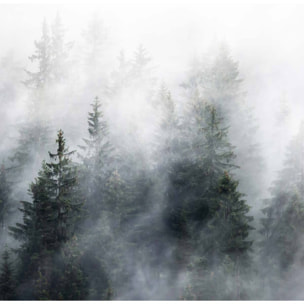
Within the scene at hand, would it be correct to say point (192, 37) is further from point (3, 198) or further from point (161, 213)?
point (3, 198)

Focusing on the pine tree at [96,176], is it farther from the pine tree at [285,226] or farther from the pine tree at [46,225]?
the pine tree at [285,226]

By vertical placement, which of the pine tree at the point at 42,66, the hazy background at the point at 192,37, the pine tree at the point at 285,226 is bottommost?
the pine tree at the point at 285,226

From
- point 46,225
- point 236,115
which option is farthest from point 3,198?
point 236,115

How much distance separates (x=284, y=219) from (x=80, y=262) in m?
17.3

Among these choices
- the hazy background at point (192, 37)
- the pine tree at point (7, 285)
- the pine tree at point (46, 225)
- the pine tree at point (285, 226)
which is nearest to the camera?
the pine tree at point (7, 285)

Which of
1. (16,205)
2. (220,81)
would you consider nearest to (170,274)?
(16,205)

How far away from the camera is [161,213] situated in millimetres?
31578

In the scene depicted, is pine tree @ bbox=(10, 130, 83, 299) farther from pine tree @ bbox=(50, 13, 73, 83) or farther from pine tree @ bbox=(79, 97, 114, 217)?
pine tree @ bbox=(50, 13, 73, 83)

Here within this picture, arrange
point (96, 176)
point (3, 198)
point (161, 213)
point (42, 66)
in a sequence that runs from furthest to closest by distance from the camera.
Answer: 1. point (42, 66)
2. point (3, 198)
3. point (161, 213)
4. point (96, 176)

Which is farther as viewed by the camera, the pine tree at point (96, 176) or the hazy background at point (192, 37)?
the hazy background at point (192, 37)

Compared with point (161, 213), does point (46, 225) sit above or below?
below

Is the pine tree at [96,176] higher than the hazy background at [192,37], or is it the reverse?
the hazy background at [192,37]

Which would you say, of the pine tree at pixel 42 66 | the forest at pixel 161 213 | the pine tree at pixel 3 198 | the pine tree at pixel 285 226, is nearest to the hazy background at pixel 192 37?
the pine tree at pixel 42 66

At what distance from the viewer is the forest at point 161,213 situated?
25281 millimetres
